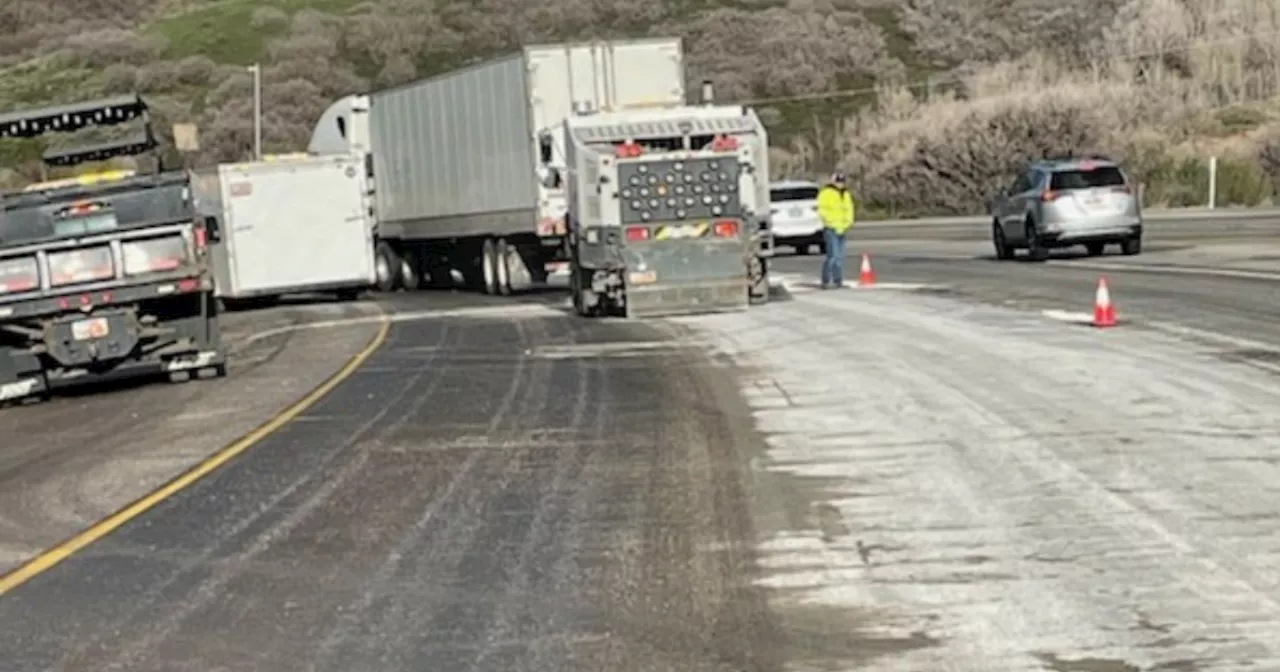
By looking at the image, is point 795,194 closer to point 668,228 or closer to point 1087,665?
point 668,228

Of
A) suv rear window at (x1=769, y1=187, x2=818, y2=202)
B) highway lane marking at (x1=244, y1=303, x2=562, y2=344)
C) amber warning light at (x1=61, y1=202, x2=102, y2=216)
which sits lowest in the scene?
highway lane marking at (x1=244, y1=303, x2=562, y2=344)

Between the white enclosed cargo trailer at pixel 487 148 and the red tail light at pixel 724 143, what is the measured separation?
2.35 meters

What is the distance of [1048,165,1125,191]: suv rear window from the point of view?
34938mm

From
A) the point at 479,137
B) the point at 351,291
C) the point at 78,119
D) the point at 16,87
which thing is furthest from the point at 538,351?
the point at 16,87

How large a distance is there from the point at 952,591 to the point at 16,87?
88723 millimetres

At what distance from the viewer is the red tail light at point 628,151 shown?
27.0 meters

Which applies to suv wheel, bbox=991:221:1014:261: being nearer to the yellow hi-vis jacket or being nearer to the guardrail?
the yellow hi-vis jacket

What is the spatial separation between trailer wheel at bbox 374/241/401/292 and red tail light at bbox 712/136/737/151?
16718 millimetres

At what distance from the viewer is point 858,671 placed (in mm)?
7543

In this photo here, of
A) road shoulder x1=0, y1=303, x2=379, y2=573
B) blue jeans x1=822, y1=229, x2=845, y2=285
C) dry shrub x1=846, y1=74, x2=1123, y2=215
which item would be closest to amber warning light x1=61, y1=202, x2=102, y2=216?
road shoulder x1=0, y1=303, x2=379, y2=573

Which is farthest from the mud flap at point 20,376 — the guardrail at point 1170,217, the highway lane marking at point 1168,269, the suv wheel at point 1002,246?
the guardrail at point 1170,217

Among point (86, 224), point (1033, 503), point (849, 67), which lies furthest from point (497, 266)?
point (849, 67)

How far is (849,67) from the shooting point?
92.8 m

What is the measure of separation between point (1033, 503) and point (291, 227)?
1156 inches
